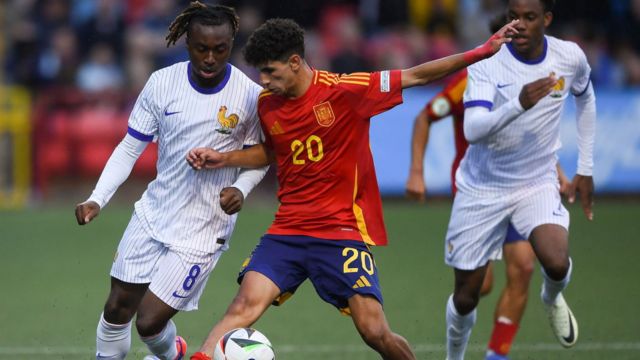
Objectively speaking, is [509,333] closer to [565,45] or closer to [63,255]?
[565,45]

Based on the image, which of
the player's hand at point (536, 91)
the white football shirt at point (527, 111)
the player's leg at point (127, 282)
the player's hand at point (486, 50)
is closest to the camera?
the player's hand at point (486, 50)

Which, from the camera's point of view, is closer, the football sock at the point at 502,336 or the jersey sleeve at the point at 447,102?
the football sock at the point at 502,336

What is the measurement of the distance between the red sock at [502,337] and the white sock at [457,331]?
0.70 feet

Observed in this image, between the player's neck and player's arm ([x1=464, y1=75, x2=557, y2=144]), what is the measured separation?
1.20m

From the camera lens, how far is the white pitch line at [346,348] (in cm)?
882

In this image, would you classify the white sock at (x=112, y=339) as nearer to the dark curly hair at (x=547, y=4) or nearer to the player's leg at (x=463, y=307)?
the player's leg at (x=463, y=307)

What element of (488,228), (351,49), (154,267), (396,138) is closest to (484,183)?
(488,228)

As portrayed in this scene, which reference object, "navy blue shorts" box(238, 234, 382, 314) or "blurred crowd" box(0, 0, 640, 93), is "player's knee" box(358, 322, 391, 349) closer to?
"navy blue shorts" box(238, 234, 382, 314)

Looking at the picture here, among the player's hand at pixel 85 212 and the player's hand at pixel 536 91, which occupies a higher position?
the player's hand at pixel 536 91

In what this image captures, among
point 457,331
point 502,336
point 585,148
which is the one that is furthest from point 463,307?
point 585,148

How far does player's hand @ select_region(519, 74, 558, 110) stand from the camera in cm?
702

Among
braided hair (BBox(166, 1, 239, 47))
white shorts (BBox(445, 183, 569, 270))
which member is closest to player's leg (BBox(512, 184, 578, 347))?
white shorts (BBox(445, 183, 569, 270))

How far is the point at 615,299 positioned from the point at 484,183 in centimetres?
313

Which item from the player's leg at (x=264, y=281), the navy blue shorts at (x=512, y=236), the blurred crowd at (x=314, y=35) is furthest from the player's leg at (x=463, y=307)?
the blurred crowd at (x=314, y=35)
